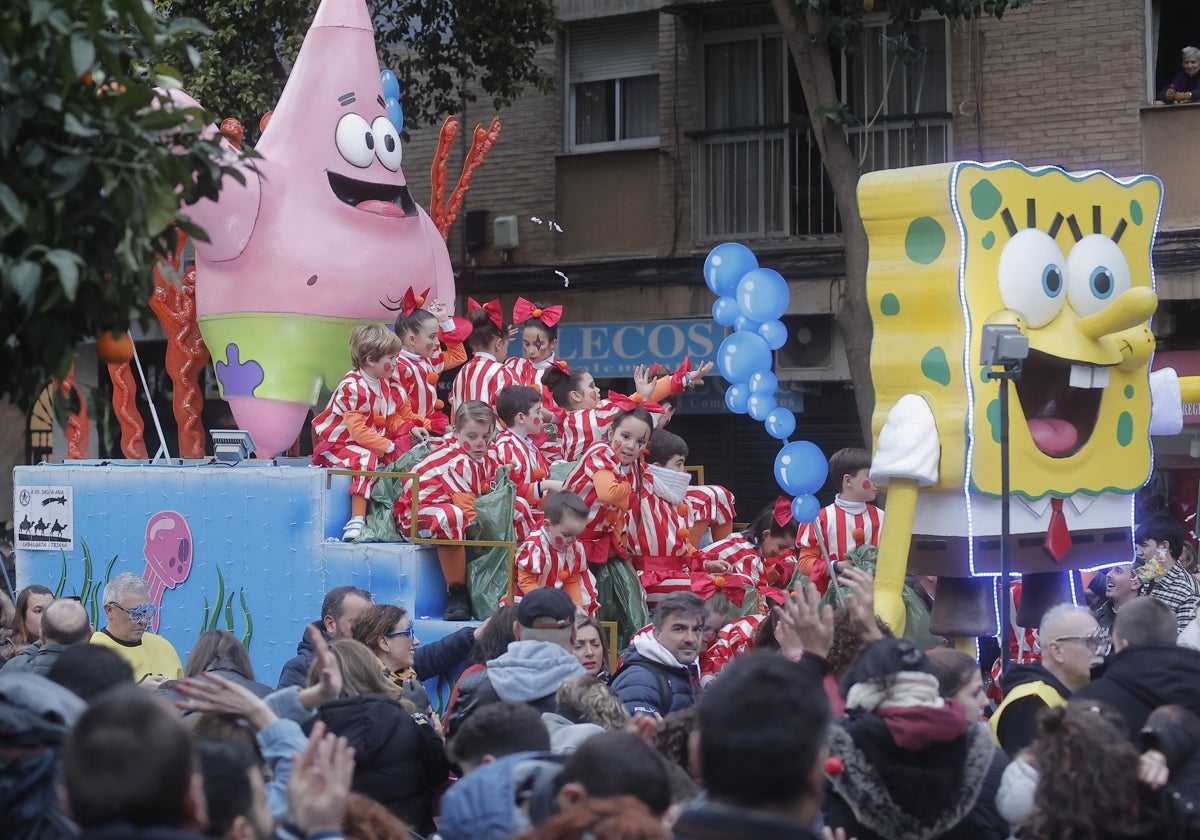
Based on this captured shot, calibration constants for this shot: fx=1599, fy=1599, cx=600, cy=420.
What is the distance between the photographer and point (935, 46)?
48.3ft

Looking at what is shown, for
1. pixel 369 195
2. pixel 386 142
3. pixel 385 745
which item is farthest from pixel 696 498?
A: pixel 385 745

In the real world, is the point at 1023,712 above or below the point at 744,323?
below

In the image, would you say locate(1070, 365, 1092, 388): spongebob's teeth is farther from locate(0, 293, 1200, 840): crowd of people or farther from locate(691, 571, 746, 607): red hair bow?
locate(691, 571, 746, 607): red hair bow

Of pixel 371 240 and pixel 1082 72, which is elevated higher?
pixel 1082 72

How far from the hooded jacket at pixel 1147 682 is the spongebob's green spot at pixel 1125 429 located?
3598 mm

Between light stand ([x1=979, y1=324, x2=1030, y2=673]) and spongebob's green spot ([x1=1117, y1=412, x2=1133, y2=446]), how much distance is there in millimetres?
1205

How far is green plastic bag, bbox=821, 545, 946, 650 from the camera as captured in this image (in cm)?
815

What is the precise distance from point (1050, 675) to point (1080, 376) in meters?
2.89

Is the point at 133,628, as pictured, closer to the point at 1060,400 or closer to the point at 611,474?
the point at 611,474

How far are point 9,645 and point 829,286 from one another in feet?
28.1

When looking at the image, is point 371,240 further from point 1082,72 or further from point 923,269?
point 1082,72

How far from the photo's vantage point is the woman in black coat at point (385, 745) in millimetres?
4691

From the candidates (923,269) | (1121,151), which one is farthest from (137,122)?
(1121,151)

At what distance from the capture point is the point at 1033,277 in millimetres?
7504
